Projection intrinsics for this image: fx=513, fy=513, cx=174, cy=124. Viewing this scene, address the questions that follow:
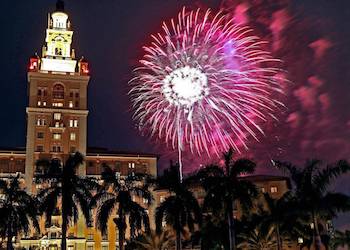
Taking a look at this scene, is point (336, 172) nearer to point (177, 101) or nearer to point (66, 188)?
point (177, 101)

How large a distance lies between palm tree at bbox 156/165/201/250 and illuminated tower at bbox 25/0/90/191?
60937 millimetres

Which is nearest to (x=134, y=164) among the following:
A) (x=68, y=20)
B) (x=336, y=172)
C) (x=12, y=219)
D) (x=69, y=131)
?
(x=69, y=131)

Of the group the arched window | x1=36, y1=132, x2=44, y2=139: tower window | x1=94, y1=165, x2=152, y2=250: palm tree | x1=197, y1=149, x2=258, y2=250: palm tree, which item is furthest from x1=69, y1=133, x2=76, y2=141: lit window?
x1=197, y1=149, x2=258, y2=250: palm tree

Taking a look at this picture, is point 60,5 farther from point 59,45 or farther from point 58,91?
point 58,91

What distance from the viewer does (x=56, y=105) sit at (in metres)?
114

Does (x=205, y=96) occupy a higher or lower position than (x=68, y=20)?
lower

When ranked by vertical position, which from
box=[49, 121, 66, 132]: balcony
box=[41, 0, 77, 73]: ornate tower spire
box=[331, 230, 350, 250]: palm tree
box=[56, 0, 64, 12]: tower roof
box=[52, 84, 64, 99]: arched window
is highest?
box=[56, 0, 64, 12]: tower roof

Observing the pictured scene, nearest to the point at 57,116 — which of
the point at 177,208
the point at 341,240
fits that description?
the point at 341,240

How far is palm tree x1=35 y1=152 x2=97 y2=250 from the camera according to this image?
49.4m

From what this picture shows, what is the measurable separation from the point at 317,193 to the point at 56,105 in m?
79.9

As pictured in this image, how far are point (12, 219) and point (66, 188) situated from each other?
1022 cm

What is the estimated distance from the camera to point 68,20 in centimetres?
12800

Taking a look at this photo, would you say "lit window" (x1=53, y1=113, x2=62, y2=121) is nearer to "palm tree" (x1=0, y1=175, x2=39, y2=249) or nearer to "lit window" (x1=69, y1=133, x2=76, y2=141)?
"lit window" (x1=69, y1=133, x2=76, y2=141)

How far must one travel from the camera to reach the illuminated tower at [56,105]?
111 metres
